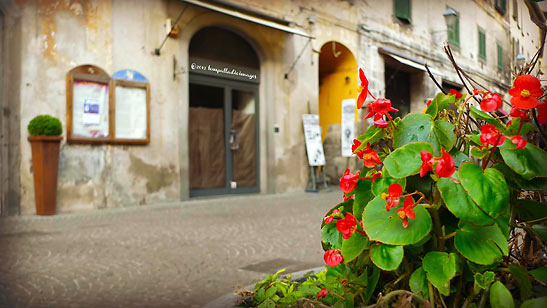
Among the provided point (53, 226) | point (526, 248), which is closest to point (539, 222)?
point (526, 248)

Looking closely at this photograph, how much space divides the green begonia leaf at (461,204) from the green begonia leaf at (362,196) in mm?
207

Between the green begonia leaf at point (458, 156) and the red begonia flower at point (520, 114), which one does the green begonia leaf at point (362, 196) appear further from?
the red begonia flower at point (520, 114)

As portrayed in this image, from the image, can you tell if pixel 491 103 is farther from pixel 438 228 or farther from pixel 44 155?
pixel 44 155

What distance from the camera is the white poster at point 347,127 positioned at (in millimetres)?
10285

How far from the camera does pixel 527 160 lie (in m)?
0.83

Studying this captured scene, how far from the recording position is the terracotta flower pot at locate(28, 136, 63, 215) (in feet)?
20.6

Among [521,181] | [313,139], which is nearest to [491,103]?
[521,181]

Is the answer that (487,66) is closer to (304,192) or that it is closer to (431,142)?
(431,142)

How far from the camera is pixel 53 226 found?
5.33m

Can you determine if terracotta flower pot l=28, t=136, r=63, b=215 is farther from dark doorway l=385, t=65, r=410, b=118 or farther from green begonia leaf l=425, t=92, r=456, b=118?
green begonia leaf l=425, t=92, r=456, b=118

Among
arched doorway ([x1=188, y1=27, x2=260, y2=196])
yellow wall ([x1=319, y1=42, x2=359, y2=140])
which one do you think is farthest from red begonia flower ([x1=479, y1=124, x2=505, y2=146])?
yellow wall ([x1=319, y1=42, x2=359, y2=140])

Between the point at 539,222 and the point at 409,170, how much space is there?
0.31 metres

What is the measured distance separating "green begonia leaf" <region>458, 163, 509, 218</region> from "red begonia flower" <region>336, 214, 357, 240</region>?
0.24m

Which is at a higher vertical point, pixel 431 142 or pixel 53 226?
pixel 431 142
